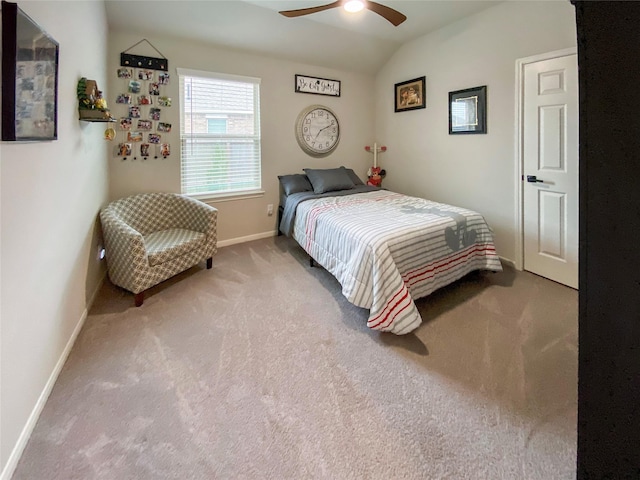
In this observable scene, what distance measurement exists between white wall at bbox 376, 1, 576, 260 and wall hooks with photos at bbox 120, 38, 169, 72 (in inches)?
114

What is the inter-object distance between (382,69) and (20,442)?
5.23 m

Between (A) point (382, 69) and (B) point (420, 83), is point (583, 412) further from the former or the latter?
(A) point (382, 69)

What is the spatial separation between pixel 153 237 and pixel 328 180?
2.07 metres

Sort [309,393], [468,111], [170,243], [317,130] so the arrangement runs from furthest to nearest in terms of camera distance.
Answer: [317,130] < [468,111] < [170,243] < [309,393]

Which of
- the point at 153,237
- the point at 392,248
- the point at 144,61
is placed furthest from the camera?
the point at 144,61

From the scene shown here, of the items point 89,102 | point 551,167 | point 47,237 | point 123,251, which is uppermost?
point 89,102

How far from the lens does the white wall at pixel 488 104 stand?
3.08 m

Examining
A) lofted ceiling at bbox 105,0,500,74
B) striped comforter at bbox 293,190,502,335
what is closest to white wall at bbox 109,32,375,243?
lofted ceiling at bbox 105,0,500,74

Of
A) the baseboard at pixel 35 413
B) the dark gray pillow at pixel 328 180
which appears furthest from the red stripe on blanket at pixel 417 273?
the dark gray pillow at pixel 328 180

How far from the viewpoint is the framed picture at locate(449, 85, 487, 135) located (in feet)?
11.6

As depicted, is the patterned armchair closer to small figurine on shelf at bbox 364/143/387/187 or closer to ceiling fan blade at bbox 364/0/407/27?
ceiling fan blade at bbox 364/0/407/27

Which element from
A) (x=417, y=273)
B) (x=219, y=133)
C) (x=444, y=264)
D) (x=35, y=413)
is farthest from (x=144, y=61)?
(x=444, y=264)

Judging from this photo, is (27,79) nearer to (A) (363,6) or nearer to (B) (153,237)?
(B) (153,237)

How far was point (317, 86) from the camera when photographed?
4.56m
